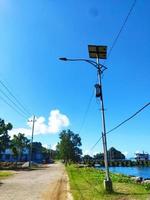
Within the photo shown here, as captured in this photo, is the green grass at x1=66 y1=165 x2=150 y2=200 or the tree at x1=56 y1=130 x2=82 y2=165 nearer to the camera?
the green grass at x1=66 y1=165 x2=150 y2=200

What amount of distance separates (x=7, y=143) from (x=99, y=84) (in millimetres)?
44632

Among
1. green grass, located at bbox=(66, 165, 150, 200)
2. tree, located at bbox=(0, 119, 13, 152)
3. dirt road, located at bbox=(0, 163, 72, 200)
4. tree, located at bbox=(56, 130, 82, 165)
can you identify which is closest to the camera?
green grass, located at bbox=(66, 165, 150, 200)

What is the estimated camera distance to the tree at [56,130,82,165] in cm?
10956

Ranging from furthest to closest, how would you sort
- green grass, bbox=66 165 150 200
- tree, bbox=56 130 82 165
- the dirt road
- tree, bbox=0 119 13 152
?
tree, bbox=56 130 82 165 < tree, bbox=0 119 13 152 < the dirt road < green grass, bbox=66 165 150 200

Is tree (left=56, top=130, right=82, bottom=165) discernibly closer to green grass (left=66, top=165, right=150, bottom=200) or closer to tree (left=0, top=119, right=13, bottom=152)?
tree (left=0, top=119, right=13, bottom=152)

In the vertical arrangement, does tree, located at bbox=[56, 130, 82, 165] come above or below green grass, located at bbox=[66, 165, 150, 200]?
above

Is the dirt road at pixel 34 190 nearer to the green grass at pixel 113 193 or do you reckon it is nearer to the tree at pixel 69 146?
the green grass at pixel 113 193

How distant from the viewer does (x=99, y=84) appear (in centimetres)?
1819

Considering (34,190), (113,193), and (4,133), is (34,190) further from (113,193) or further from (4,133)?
(4,133)

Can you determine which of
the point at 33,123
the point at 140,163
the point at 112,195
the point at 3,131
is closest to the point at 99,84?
the point at 112,195

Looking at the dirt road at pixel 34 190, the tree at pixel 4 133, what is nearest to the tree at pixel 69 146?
the tree at pixel 4 133

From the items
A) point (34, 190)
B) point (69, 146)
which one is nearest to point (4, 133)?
point (34, 190)

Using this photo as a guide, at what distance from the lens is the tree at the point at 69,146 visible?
4313 inches

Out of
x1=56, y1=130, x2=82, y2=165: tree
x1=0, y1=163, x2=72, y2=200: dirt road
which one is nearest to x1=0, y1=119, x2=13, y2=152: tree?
x1=0, y1=163, x2=72, y2=200: dirt road
